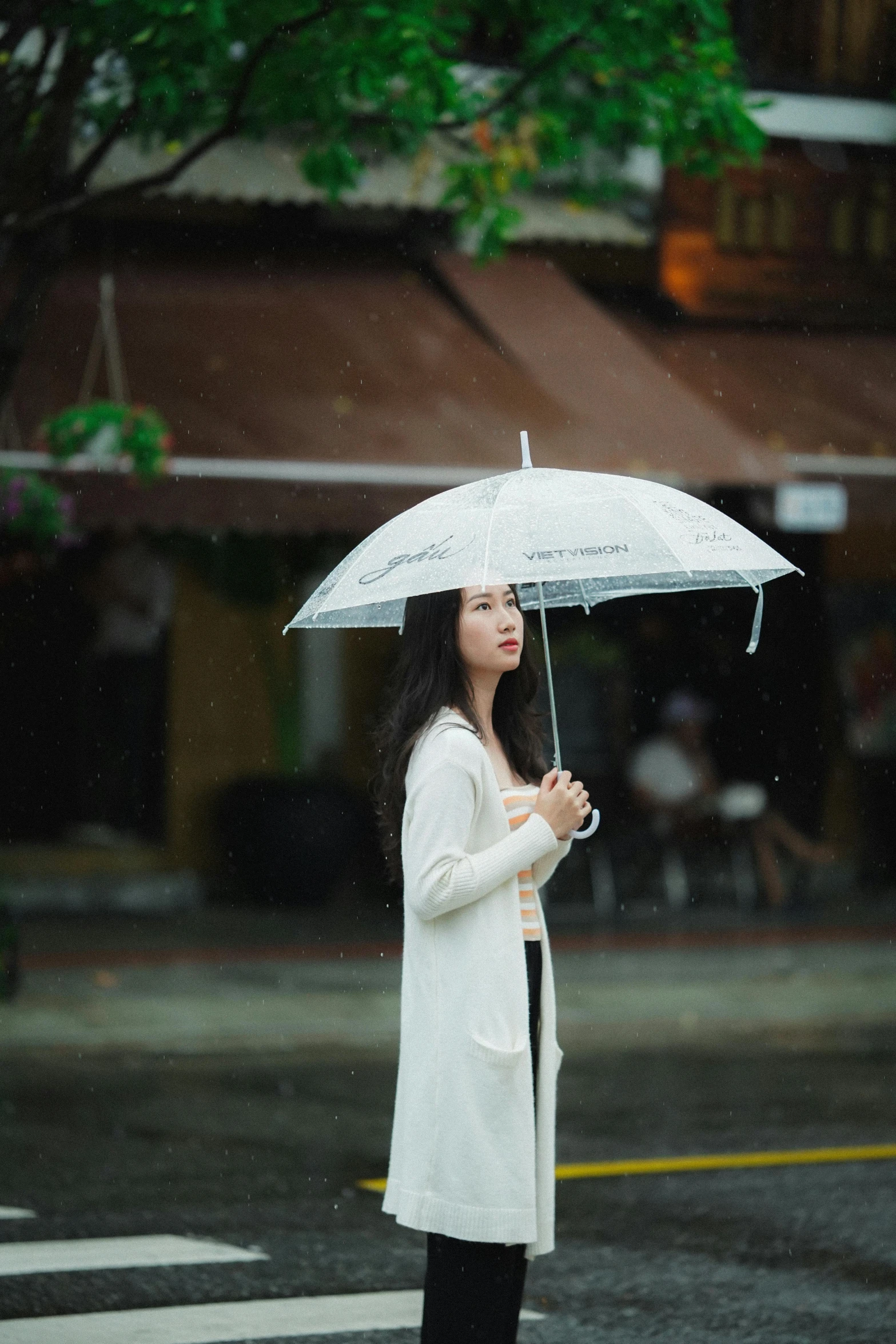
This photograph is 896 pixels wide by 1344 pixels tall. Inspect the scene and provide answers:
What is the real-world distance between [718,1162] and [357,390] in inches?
293

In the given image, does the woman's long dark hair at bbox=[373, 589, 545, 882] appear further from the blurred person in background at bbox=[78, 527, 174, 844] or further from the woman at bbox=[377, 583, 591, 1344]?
the blurred person in background at bbox=[78, 527, 174, 844]

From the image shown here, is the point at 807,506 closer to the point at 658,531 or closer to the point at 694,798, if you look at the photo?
the point at 694,798

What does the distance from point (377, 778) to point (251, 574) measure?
1134 cm

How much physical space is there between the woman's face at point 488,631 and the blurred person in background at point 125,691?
11883 millimetres

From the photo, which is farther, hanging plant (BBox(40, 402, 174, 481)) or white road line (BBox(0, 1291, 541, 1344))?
hanging plant (BBox(40, 402, 174, 481))

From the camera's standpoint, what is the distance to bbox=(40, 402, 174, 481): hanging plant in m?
11.8

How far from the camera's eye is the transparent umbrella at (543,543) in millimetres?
4730

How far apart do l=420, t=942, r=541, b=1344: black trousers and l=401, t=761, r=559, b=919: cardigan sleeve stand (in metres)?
0.24

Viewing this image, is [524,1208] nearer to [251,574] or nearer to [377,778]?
[377,778]

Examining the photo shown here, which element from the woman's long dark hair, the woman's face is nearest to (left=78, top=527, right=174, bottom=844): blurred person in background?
the woman's long dark hair

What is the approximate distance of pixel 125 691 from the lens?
16656 millimetres

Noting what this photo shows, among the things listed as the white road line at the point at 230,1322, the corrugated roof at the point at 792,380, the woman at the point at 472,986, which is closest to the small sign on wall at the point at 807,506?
the corrugated roof at the point at 792,380

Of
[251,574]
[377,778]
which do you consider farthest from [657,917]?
[377,778]

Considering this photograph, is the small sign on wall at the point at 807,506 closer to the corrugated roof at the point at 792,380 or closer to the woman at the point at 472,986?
the corrugated roof at the point at 792,380
